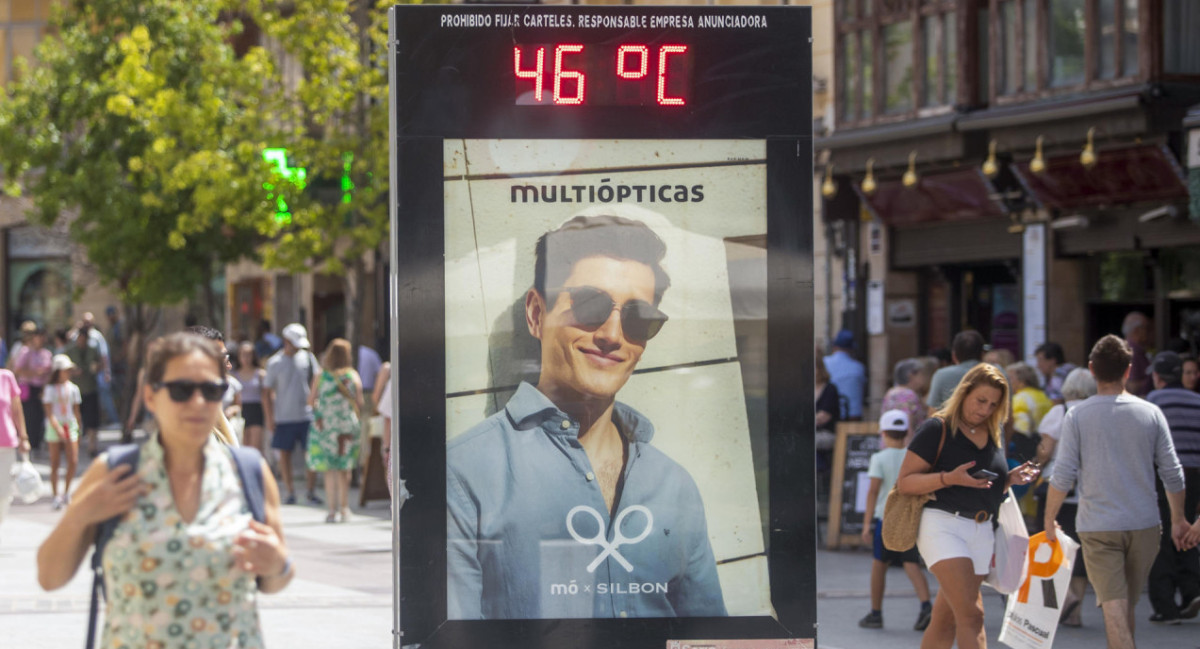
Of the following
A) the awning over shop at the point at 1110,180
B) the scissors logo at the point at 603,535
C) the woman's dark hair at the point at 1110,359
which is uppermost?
the awning over shop at the point at 1110,180

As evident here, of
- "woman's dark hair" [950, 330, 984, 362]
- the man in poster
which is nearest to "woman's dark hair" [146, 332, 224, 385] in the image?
the man in poster

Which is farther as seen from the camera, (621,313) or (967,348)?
(967,348)

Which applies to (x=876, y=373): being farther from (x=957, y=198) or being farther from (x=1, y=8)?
(x=1, y=8)

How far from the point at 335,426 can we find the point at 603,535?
1032cm

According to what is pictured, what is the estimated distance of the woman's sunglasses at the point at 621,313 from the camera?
240 inches

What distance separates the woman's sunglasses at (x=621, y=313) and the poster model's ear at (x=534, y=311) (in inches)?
3.8

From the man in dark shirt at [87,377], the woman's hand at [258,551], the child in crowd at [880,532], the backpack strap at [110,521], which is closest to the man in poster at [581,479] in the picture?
the woman's hand at [258,551]

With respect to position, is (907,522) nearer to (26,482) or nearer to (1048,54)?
(26,482)

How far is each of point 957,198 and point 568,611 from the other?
48.3 feet

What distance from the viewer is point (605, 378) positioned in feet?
20.1

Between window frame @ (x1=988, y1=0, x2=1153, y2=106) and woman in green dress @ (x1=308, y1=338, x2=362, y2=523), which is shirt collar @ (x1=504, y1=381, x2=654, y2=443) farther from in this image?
window frame @ (x1=988, y1=0, x2=1153, y2=106)

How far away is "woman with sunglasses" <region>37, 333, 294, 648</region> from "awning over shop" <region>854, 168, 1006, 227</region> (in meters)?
15.7

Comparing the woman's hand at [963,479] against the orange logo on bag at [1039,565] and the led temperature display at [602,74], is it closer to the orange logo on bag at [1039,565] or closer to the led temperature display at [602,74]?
the orange logo on bag at [1039,565]

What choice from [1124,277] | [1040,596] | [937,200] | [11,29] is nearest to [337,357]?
[937,200]
